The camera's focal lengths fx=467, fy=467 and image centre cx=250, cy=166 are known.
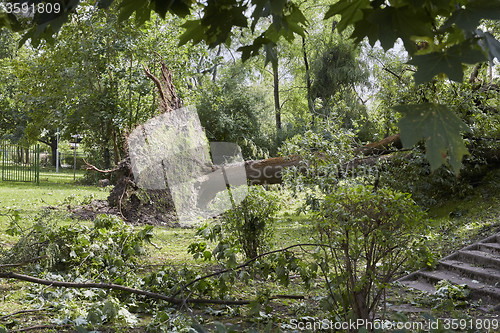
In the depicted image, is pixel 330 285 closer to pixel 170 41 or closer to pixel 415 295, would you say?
pixel 415 295

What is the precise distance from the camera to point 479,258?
583 cm

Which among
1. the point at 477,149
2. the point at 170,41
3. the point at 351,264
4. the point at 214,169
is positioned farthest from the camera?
the point at 170,41

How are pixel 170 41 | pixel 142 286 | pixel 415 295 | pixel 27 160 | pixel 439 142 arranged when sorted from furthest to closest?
pixel 27 160, pixel 170 41, pixel 415 295, pixel 142 286, pixel 439 142

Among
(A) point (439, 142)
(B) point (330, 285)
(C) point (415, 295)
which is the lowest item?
(C) point (415, 295)

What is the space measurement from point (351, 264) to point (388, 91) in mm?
6809

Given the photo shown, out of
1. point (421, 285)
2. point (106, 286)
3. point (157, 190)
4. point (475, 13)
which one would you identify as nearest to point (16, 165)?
point (157, 190)

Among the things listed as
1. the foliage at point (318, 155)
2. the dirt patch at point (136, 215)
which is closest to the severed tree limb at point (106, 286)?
the foliage at point (318, 155)

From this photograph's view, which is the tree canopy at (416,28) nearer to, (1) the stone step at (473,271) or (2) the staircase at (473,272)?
(2) the staircase at (473,272)

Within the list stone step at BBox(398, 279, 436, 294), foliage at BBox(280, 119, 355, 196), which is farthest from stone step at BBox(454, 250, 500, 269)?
foliage at BBox(280, 119, 355, 196)

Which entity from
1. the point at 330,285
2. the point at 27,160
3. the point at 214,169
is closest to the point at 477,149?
the point at 214,169

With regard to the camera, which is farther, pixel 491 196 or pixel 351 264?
pixel 491 196

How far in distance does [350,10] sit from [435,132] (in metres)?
0.63

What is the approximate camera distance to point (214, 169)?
11047 millimetres

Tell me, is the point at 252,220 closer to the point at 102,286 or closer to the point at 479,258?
the point at 479,258
